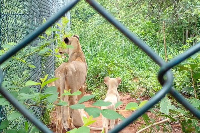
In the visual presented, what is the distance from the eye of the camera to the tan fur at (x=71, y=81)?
3.51 meters

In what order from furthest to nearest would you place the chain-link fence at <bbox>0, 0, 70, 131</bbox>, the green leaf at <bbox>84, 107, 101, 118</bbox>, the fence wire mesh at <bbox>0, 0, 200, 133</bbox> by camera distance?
the chain-link fence at <bbox>0, 0, 70, 131</bbox> < the green leaf at <bbox>84, 107, 101, 118</bbox> < the fence wire mesh at <bbox>0, 0, 200, 133</bbox>

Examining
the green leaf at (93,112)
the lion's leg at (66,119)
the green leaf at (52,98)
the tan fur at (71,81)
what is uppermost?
the tan fur at (71,81)

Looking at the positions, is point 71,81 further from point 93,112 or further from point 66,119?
point 93,112

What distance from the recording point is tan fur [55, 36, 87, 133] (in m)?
3.51

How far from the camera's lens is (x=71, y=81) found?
3.55m

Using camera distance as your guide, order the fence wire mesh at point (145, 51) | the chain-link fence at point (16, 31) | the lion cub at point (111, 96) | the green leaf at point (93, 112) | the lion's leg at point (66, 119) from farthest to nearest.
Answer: the lion's leg at point (66, 119) → the lion cub at point (111, 96) → the chain-link fence at point (16, 31) → the green leaf at point (93, 112) → the fence wire mesh at point (145, 51)

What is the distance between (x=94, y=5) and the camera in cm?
62

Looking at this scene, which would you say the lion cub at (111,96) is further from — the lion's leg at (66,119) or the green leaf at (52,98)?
the green leaf at (52,98)

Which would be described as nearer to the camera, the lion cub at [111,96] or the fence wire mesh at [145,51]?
the fence wire mesh at [145,51]

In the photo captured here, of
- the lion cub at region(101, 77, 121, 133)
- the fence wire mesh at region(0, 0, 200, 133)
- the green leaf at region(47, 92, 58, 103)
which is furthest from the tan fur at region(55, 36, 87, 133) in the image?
the fence wire mesh at region(0, 0, 200, 133)

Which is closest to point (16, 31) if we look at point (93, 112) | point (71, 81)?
point (71, 81)

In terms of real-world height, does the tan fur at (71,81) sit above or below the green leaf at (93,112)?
above

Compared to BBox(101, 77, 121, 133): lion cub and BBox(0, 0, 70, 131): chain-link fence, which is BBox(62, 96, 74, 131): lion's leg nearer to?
BBox(101, 77, 121, 133): lion cub

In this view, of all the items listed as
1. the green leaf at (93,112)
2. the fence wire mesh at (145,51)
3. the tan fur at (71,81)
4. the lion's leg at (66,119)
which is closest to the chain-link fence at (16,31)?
the tan fur at (71,81)
